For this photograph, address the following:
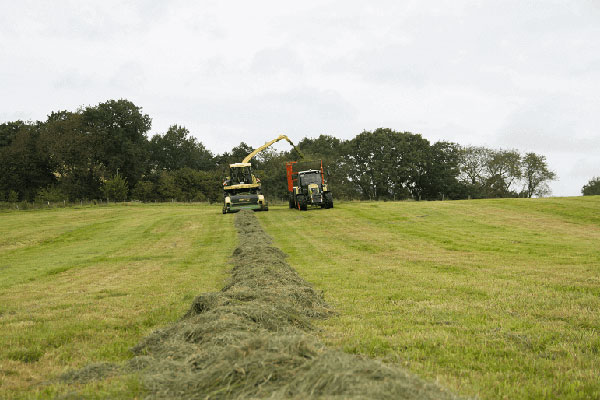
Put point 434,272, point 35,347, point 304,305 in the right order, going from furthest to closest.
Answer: point 434,272 → point 304,305 → point 35,347

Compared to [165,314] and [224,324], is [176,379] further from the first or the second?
[165,314]

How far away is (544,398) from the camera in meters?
3.92

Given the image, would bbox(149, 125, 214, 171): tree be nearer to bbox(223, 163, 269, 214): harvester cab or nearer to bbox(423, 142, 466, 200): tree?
bbox(423, 142, 466, 200): tree

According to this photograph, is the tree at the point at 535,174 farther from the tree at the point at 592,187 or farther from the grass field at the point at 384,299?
the grass field at the point at 384,299

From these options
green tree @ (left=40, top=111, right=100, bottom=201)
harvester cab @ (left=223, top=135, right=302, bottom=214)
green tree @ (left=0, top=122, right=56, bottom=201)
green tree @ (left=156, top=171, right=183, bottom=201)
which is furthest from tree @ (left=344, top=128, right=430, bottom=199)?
green tree @ (left=0, top=122, right=56, bottom=201)

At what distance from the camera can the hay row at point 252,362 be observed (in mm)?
3268

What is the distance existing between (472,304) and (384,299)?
1479mm

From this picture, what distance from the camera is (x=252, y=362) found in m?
3.70

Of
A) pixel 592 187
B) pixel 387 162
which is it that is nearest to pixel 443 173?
pixel 387 162

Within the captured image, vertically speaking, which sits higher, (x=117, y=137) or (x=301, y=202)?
(x=117, y=137)

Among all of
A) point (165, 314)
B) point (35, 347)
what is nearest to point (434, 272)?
point (165, 314)

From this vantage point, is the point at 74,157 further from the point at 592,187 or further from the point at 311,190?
the point at 592,187

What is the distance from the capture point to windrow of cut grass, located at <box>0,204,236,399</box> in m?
4.96

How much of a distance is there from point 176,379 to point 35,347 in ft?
9.65
